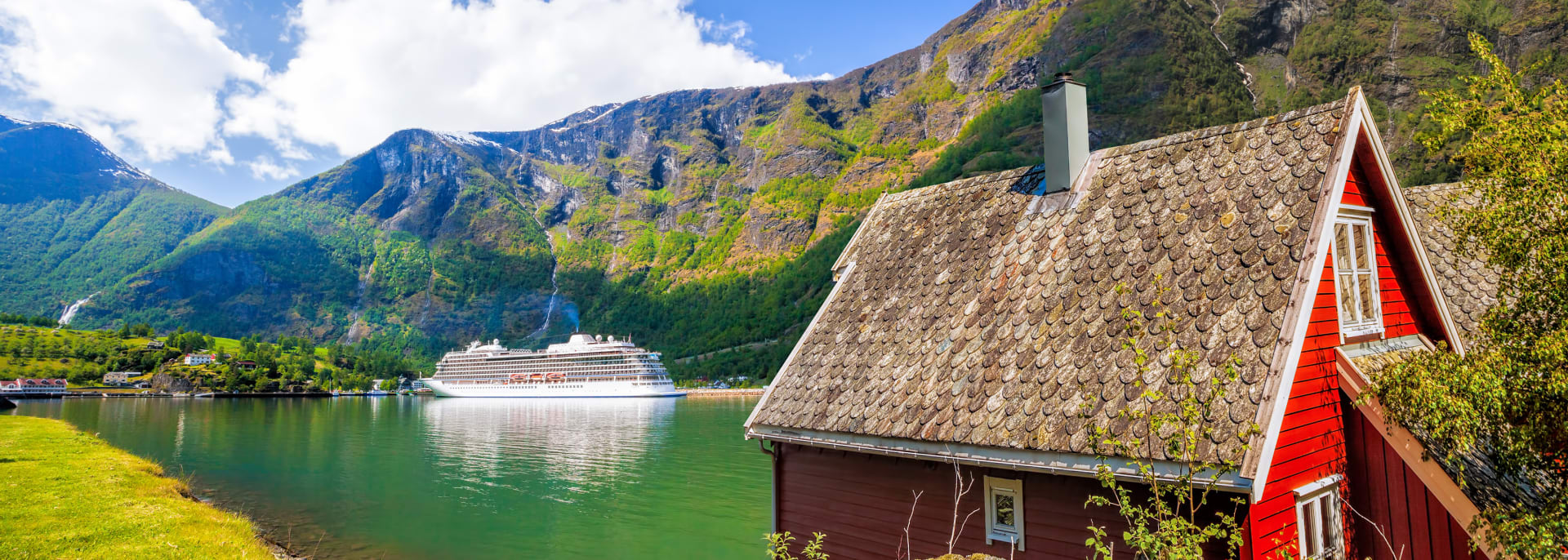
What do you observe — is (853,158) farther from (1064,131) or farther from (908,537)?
(908,537)

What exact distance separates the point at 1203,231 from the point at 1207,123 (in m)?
94.6

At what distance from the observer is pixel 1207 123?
8544 cm

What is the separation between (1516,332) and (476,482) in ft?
86.3

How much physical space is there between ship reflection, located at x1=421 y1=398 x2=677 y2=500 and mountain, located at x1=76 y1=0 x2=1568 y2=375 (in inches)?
1899

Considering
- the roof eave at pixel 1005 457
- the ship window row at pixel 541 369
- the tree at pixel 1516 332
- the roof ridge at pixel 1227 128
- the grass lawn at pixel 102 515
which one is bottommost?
the grass lawn at pixel 102 515

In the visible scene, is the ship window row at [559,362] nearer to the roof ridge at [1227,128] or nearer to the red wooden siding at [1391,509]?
the roof ridge at [1227,128]

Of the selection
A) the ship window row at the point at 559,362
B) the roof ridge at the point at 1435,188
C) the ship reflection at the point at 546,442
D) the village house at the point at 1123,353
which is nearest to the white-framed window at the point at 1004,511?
the village house at the point at 1123,353

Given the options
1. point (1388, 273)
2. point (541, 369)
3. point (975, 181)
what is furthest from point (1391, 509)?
point (541, 369)

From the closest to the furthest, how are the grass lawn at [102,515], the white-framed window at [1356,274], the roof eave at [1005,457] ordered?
the roof eave at [1005,457] → the white-framed window at [1356,274] → the grass lawn at [102,515]

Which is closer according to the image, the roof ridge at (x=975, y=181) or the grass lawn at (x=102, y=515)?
the roof ridge at (x=975, y=181)

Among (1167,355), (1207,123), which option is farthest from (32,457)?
(1207,123)

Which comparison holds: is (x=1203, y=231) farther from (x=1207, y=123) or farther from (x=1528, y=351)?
(x=1207, y=123)

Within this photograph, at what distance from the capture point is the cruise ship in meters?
91.6

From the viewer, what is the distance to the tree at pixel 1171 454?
3383 millimetres
